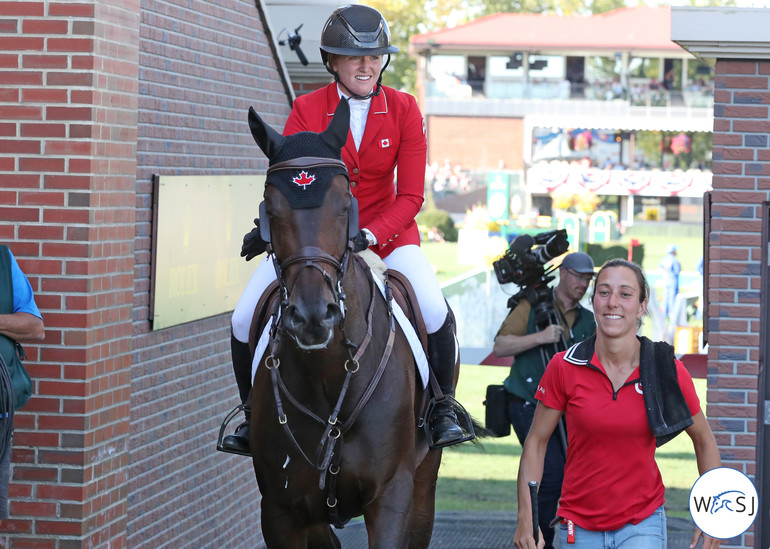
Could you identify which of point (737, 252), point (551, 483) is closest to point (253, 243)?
point (551, 483)

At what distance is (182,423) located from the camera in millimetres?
7637

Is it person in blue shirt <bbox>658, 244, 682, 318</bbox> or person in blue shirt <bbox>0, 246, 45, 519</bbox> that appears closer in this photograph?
person in blue shirt <bbox>0, 246, 45, 519</bbox>

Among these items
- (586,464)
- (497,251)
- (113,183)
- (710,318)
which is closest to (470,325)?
(710,318)

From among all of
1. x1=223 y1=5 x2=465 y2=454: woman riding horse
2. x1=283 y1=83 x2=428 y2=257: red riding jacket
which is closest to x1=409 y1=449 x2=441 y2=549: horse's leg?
x1=223 y1=5 x2=465 y2=454: woman riding horse

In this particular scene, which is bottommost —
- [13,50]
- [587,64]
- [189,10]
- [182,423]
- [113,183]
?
[182,423]

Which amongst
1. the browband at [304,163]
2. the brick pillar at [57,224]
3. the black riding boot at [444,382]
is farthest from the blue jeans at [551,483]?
the browband at [304,163]

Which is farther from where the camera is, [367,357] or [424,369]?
[424,369]

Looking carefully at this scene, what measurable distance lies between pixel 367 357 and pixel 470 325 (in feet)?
33.4

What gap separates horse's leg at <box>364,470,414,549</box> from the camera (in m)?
5.01

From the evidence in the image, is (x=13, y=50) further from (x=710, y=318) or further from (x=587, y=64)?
(x=587, y=64)

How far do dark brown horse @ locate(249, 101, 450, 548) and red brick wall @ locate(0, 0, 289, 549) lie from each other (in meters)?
1.21

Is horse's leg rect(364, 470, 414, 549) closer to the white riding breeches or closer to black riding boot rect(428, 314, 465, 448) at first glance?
black riding boot rect(428, 314, 465, 448)

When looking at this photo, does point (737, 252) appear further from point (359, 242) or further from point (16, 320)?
point (16, 320)

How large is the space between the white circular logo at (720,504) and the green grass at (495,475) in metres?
5.09
